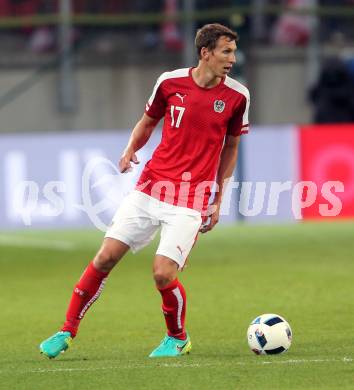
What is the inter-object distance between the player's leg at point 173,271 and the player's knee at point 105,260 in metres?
0.28

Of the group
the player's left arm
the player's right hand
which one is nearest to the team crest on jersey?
the player's left arm

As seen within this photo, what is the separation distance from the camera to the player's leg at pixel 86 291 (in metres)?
7.89

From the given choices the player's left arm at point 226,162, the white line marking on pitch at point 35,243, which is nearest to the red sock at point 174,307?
the player's left arm at point 226,162

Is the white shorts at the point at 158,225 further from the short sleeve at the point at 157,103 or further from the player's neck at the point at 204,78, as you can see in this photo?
the player's neck at the point at 204,78

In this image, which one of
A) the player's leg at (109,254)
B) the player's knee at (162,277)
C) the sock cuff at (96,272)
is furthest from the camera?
the sock cuff at (96,272)

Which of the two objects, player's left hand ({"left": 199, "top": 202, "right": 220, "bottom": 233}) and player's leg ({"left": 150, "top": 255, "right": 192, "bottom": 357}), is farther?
player's left hand ({"left": 199, "top": 202, "right": 220, "bottom": 233})

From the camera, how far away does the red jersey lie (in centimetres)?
793

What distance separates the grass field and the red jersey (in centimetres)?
103

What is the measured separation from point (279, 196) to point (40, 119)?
500 cm

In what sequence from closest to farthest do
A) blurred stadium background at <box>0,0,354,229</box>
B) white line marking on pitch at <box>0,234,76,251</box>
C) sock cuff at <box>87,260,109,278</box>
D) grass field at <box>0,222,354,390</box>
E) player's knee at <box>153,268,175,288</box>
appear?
grass field at <box>0,222,354,390</box> → player's knee at <box>153,268,175,288</box> → sock cuff at <box>87,260,109,278</box> → white line marking on pitch at <box>0,234,76,251</box> → blurred stadium background at <box>0,0,354,229</box>

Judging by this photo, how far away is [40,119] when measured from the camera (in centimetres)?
2198

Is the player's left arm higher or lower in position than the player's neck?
lower

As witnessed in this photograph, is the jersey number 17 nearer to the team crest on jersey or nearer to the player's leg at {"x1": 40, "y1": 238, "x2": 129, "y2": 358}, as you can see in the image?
the team crest on jersey

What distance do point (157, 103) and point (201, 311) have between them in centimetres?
285
